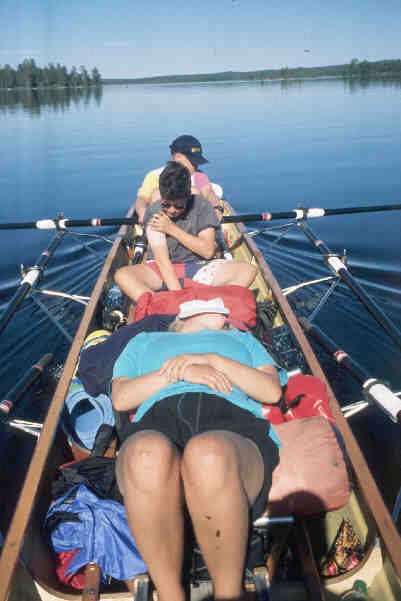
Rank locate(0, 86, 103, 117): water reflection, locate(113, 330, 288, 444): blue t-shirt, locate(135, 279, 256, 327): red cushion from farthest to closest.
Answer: locate(0, 86, 103, 117): water reflection, locate(135, 279, 256, 327): red cushion, locate(113, 330, 288, 444): blue t-shirt

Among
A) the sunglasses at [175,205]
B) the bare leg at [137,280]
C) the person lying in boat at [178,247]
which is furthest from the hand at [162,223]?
the bare leg at [137,280]

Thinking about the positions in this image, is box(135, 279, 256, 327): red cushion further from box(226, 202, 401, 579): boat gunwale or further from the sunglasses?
the sunglasses

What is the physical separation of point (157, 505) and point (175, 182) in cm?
238

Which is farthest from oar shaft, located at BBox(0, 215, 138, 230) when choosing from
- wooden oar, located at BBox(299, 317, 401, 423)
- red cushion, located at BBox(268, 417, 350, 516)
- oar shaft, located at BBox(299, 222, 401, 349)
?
red cushion, located at BBox(268, 417, 350, 516)

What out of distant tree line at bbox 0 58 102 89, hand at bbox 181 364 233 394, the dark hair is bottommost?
hand at bbox 181 364 233 394

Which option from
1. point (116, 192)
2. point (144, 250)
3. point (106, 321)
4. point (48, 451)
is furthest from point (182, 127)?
point (48, 451)

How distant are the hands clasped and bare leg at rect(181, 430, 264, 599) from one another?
271 mm

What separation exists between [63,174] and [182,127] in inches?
464

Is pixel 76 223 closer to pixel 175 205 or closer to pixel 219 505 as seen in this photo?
pixel 175 205

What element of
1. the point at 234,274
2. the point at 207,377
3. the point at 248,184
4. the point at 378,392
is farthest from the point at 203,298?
the point at 248,184

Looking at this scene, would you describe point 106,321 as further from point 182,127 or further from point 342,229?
point 182,127

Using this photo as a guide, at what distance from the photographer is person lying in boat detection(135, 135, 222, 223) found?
522 centimetres

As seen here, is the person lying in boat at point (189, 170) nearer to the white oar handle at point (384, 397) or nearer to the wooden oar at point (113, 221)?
the wooden oar at point (113, 221)

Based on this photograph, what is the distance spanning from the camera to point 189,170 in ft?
17.0
